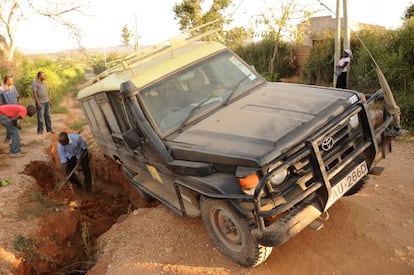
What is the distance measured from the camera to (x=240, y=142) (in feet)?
11.1

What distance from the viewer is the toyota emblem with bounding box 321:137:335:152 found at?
3.46 metres

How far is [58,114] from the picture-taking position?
1473 cm

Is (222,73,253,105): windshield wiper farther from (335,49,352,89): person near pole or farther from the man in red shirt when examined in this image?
the man in red shirt

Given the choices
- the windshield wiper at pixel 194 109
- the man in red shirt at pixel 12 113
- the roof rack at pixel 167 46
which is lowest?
the man in red shirt at pixel 12 113

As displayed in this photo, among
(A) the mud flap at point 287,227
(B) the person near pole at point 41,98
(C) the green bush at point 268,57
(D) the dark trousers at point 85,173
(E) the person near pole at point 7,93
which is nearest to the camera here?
(A) the mud flap at point 287,227

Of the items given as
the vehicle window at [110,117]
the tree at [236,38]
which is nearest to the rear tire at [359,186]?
the vehicle window at [110,117]

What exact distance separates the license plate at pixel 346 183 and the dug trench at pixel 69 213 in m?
3.48

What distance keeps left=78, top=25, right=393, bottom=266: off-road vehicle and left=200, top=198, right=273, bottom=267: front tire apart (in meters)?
0.01

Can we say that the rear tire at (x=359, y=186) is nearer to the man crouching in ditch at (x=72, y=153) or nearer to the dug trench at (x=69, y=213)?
the dug trench at (x=69, y=213)

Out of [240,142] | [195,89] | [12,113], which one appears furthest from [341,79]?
[12,113]

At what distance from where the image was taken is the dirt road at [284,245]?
361 cm

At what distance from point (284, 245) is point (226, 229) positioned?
0.70m

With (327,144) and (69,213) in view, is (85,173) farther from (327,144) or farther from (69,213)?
(327,144)

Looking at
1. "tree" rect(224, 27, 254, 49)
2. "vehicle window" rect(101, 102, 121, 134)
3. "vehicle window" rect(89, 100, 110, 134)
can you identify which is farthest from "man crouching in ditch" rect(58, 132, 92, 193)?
"tree" rect(224, 27, 254, 49)
